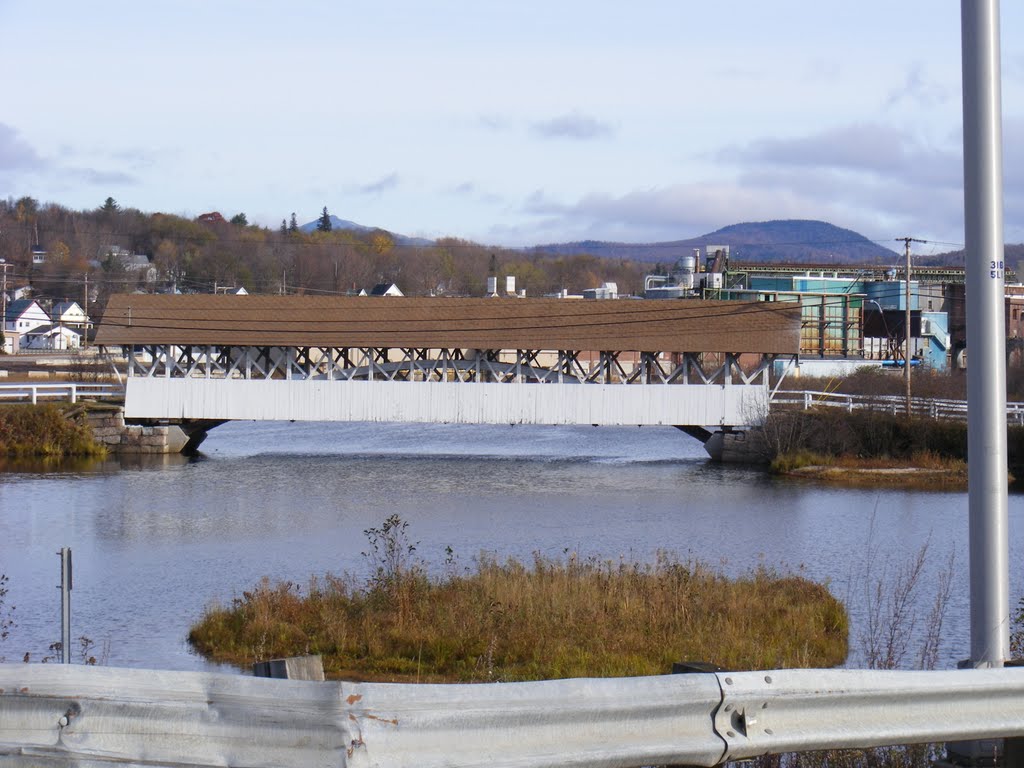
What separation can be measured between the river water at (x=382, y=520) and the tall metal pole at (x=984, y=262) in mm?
6528

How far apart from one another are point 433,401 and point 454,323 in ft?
9.82

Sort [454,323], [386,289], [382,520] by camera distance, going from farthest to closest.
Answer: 1. [386,289]
2. [454,323]
3. [382,520]

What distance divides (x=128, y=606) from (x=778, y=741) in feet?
40.1

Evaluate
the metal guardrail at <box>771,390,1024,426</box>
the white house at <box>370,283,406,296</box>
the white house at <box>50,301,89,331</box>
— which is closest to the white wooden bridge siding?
the metal guardrail at <box>771,390,1024,426</box>

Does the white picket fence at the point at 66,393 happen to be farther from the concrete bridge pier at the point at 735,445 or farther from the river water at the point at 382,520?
the concrete bridge pier at the point at 735,445

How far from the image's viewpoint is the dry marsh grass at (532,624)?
10.7 meters

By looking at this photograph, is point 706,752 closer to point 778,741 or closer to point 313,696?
point 778,741

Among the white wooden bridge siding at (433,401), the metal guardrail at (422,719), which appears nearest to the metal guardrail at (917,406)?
the white wooden bridge siding at (433,401)

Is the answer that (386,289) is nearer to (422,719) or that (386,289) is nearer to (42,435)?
(42,435)

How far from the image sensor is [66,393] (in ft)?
130

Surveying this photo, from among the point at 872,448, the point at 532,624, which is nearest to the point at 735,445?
the point at 872,448

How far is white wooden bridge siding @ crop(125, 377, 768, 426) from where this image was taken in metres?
36.8

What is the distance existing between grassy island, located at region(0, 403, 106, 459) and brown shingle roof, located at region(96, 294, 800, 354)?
9.32 feet

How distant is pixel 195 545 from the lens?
20000 millimetres
